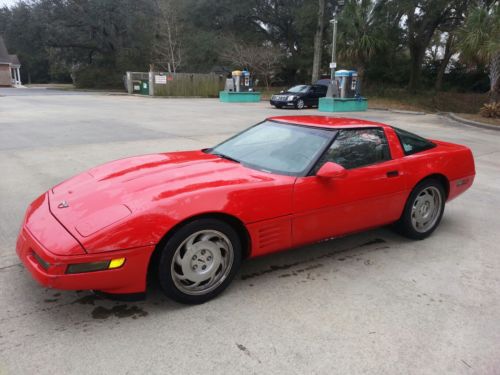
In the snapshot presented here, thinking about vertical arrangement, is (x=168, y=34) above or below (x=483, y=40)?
above

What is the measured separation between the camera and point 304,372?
236 cm

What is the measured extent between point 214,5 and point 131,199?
41.3 metres

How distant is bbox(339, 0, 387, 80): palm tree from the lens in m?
24.5

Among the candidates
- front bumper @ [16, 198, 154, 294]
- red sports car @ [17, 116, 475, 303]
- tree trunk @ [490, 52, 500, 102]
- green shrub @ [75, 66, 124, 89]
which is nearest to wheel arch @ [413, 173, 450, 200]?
red sports car @ [17, 116, 475, 303]

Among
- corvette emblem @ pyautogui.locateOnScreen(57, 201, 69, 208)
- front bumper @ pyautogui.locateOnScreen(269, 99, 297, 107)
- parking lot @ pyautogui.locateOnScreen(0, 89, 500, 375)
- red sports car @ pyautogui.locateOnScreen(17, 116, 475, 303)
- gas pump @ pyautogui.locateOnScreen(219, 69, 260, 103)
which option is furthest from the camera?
gas pump @ pyautogui.locateOnScreen(219, 69, 260, 103)

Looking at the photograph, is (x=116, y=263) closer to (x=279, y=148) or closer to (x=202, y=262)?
(x=202, y=262)

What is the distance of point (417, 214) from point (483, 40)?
→ 15.1 m

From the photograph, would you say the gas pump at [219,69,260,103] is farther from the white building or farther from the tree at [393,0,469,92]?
the white building

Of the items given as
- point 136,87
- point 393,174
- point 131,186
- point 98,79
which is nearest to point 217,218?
point 131,186

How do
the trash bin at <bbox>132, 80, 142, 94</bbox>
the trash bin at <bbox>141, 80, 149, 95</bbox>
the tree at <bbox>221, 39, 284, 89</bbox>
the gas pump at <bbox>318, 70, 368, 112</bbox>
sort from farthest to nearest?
the tree at <bbox>221, 39, 284, 89</bbox> → the trash bin at <bbox>132, 80, 142, 94</bbox> → the trash bin at <bbox>141, 80, 149, 95</bbox> → the gas pump at <bbox>318, 70, 368, 112</bbox>

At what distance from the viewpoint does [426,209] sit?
4.32 m

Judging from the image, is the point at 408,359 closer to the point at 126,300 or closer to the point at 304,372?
the point at 304,372

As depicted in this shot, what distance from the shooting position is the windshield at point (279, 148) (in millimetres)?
3525

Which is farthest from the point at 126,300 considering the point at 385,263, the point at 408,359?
the point at 385,263
